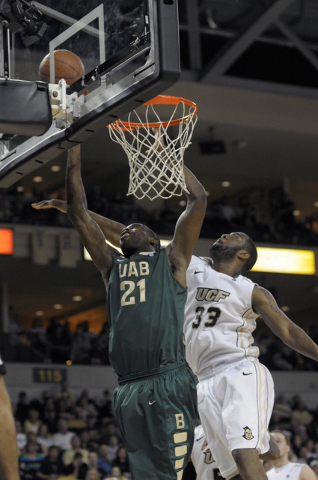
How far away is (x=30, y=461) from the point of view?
37.8 ft

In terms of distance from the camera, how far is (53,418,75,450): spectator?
12.7m

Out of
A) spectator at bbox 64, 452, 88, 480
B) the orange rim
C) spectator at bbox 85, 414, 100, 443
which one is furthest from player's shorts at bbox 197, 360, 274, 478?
spectator at bbox 85, 414, 100, 443

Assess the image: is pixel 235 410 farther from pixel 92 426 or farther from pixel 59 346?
pixel 59 346

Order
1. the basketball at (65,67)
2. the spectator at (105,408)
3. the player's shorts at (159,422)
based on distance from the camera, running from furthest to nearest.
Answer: the spectator at (105,408) < the basketball at (65,67) < the player's shorts at (159,422)

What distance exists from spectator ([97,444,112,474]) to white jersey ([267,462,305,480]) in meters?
5.82

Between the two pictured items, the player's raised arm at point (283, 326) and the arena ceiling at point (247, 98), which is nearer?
the player's raised arm at point (283, 326)

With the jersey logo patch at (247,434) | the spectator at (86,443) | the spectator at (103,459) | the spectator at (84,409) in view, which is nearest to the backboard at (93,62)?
the jersey logo patch at (247,434)

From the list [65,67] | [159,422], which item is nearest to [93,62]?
[65,67]

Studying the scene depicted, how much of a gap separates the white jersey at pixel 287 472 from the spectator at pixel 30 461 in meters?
5.52

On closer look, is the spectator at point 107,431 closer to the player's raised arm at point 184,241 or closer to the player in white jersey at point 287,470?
the player in white jersey at point 287,470

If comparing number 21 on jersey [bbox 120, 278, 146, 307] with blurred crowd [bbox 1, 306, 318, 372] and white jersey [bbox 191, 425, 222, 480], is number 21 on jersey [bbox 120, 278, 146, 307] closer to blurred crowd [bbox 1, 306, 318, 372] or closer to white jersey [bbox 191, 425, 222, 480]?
white jersey [bbox 191, 425, 222, 480]

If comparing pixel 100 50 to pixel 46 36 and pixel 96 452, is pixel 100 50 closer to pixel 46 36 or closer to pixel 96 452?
pixel 46 36

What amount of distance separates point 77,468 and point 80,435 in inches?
75.0

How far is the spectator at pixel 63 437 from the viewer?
1272cm
